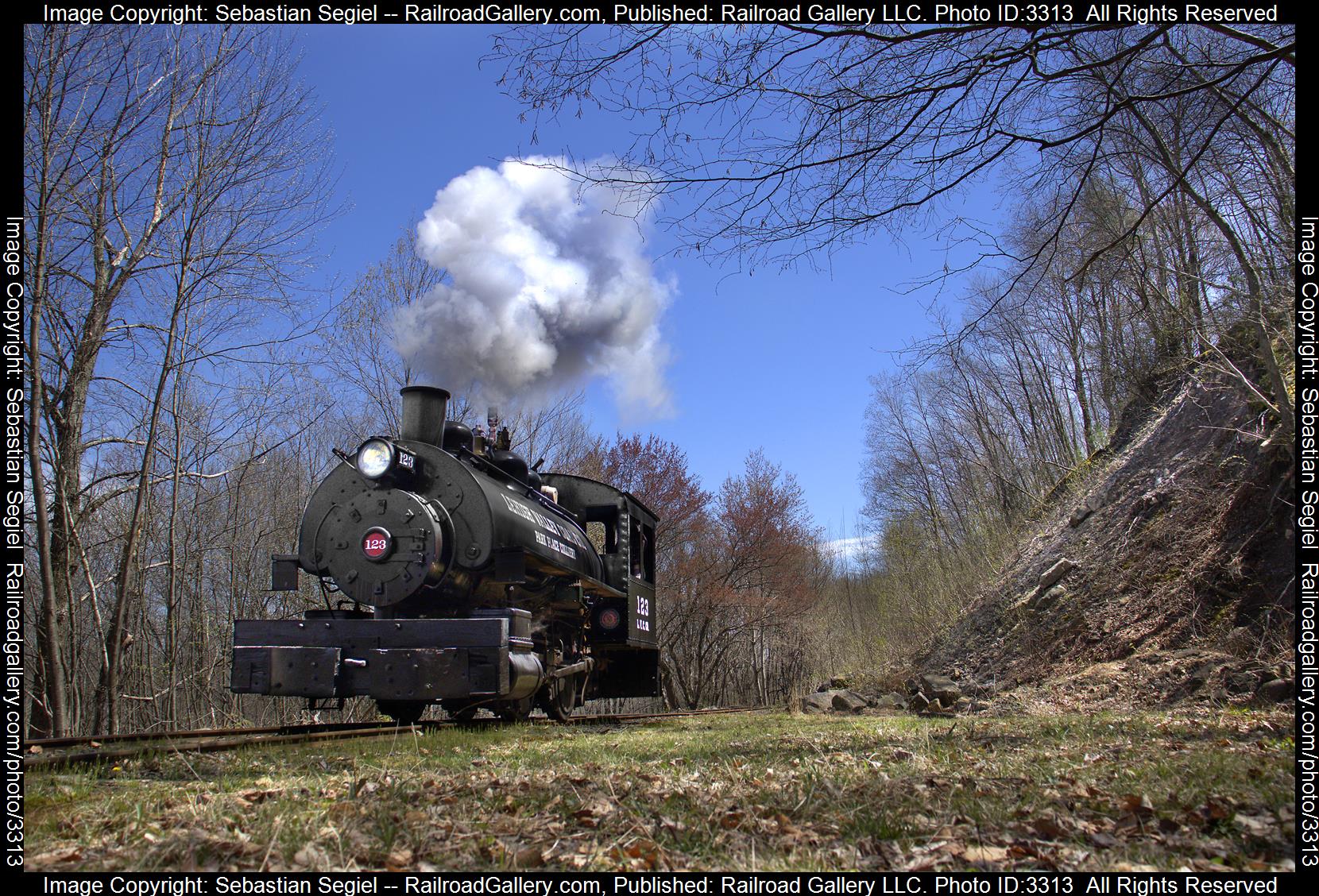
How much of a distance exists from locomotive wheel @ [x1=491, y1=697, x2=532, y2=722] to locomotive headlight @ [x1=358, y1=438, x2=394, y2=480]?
2.72 m

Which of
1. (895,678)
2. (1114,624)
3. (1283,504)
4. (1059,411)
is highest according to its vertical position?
(1059,411)

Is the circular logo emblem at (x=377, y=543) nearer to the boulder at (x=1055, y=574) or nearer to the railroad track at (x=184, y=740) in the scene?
the railroad track at (x=184, y=740)

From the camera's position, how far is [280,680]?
7.19 meters

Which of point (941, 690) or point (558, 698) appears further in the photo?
point (941, 690)

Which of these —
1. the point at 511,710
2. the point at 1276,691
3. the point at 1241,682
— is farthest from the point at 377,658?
the point at 1241,682

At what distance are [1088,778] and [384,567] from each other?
6.12 metres

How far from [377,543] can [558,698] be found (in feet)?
11.1

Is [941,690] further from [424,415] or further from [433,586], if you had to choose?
[424,415]

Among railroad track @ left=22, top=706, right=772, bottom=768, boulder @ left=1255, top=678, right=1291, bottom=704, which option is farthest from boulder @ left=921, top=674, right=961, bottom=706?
railroad track @ left=22, top=706, right=772, bottom=768

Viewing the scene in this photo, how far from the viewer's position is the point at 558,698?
10.3 metres

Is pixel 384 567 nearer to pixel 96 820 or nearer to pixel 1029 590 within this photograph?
pixel 96 820

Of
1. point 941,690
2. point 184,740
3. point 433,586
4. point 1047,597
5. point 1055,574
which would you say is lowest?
point 941,690

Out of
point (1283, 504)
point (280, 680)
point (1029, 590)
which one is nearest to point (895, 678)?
point (1029, 590)

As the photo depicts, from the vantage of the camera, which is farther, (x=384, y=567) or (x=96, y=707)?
(x=96, y=707)
